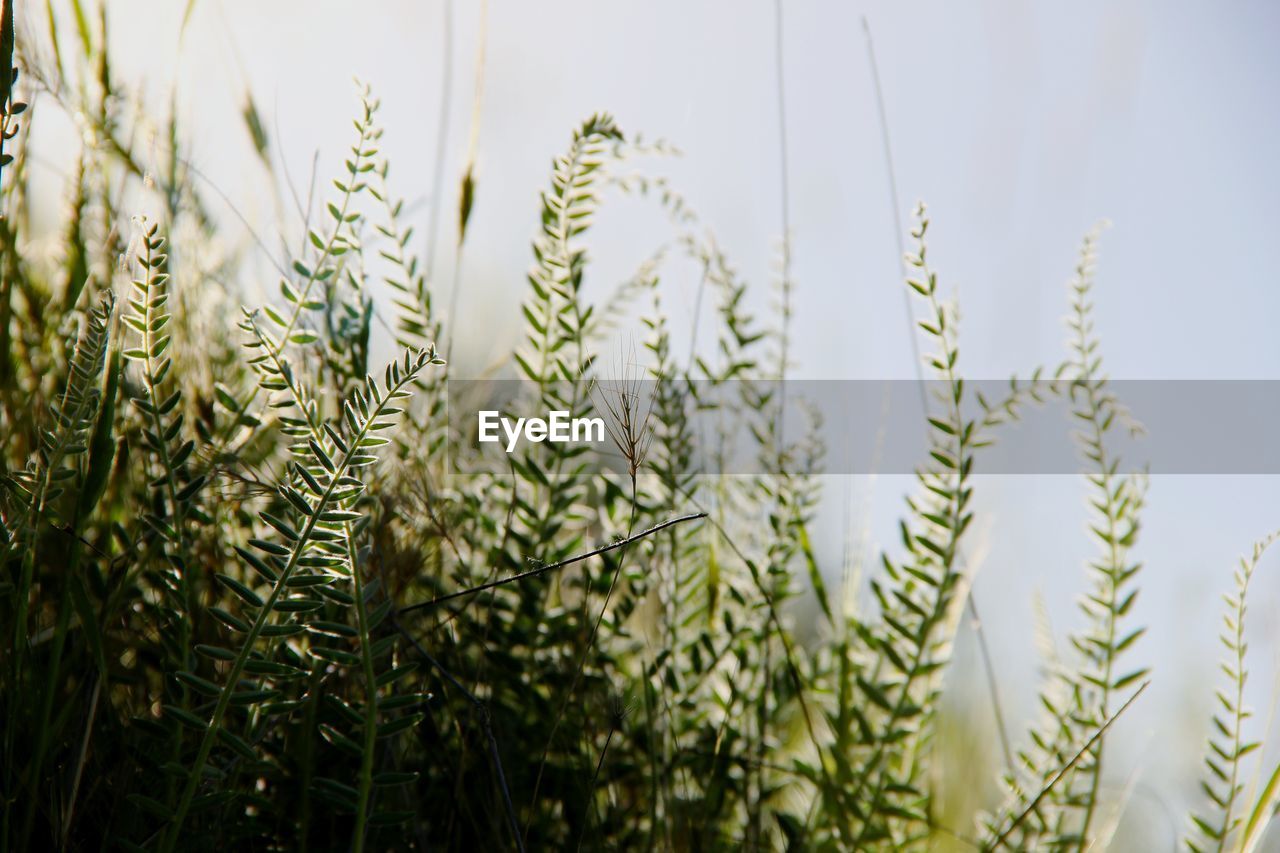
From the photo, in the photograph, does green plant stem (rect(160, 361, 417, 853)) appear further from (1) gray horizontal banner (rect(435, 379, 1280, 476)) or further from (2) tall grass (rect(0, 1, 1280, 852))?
(1) gray horizontal banner (rect(435, 379, 1280, 476))

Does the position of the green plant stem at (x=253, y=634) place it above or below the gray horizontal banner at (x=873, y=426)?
below

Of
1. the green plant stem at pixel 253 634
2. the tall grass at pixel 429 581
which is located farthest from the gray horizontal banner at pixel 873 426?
the green plant stem at pixel 253 634

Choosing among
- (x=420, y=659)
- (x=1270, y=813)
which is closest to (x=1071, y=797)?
(x=1270, y=813)

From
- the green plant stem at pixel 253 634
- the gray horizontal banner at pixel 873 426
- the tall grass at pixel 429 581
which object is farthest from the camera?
the gray horizontal banner at pixel 873 426

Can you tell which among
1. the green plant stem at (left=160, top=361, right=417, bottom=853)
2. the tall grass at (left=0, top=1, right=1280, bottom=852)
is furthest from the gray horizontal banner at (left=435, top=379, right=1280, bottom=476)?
the green plant stem at (left=160, top=361, right=417, bottom=853)

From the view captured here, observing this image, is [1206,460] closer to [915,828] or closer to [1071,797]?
[1071,797]

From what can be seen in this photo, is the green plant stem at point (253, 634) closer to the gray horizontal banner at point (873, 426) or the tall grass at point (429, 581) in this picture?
the tall grass at point (429, 581)

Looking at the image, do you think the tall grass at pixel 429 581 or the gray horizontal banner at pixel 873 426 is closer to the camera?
the tall grass at pixel 429 581

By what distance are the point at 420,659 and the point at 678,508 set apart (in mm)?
318

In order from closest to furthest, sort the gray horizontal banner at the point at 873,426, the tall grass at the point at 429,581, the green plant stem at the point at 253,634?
the green plant stem at the point at 253,634 < the tall grass at the point at 429,581 < the gray horizontal banner at the point at 873,426

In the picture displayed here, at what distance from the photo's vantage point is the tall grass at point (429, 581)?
0.63 meters

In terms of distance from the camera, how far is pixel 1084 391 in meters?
0.91

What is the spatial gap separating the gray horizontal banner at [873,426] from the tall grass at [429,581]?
0.01 metres

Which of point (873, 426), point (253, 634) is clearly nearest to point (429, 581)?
point (253, 634)
